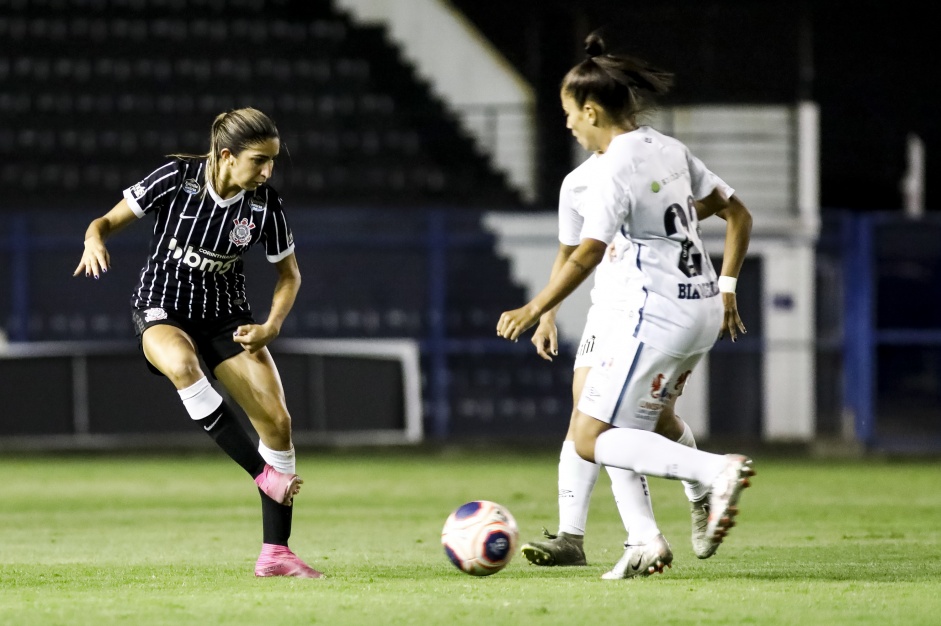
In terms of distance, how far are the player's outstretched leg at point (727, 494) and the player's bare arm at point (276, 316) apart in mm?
1578

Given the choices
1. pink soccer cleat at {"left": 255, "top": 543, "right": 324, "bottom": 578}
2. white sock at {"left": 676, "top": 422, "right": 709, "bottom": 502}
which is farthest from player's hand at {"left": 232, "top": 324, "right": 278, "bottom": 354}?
white sock at {"left": 676, "top": 422, "right": 709, "bottom": 502}

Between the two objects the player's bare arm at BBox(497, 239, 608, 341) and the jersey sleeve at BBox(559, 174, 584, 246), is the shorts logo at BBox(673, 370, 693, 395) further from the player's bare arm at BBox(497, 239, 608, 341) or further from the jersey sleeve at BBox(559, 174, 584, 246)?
the jersey sleeve at BBox(559, 174, 584, 246)

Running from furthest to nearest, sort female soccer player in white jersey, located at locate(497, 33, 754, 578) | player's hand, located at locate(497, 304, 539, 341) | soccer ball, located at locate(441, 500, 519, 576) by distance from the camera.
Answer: soccer ball, located at locate(441, 500, 519, 576)
female soccer player in white jersey, located at locate(497, 33, 754, 578)
player's hand, located at locate(497, 304, 539, 341)

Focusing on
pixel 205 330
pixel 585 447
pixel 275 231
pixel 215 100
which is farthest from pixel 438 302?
pixel 585 447

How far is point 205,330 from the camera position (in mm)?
5578

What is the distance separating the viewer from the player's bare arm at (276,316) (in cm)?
533

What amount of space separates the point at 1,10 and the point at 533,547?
48.5ft

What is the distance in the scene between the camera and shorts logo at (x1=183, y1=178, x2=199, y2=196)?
5.55 meters

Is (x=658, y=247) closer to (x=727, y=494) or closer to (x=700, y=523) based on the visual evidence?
(x=727, y=494)

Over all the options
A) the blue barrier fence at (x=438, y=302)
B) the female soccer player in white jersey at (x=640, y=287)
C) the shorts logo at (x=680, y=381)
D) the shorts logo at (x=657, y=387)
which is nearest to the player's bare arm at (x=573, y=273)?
the female soccer player in white jersey at (x=640, y=287)

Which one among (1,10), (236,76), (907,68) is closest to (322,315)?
(236,76)

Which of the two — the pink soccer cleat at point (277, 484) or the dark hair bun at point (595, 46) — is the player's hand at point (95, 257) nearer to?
the pink soccer cleat at point (277, 484)

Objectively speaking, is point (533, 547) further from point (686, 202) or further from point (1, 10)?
point (1, 10)

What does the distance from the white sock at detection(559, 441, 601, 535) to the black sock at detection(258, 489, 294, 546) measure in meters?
1.03
